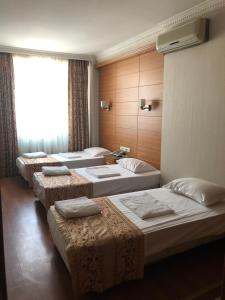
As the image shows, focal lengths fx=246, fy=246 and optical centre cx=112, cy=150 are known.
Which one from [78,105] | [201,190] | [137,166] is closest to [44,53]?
[78,105]

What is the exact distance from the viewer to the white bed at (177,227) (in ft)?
6.97

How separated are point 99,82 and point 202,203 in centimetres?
406

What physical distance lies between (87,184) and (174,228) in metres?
1.49

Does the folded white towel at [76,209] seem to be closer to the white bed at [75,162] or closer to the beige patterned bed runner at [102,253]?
the beige patterned bed runner at [102,253]

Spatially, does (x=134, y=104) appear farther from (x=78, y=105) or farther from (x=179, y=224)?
(x=179, y=224)

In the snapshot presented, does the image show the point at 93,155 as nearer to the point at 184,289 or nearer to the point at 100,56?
the point at 100,56

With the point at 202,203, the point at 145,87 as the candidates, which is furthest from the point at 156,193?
the point at 145,87

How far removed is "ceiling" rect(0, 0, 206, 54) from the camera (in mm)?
2816

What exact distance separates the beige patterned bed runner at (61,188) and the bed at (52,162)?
81 cm

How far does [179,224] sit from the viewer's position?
225cm

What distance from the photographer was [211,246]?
2.60 meters

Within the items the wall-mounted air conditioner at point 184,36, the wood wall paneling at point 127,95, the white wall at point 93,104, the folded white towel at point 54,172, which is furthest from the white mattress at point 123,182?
the white wall at point 93,104

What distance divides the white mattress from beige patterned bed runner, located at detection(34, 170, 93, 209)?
116 mm

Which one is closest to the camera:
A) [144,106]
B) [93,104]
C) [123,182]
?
[123,182]
